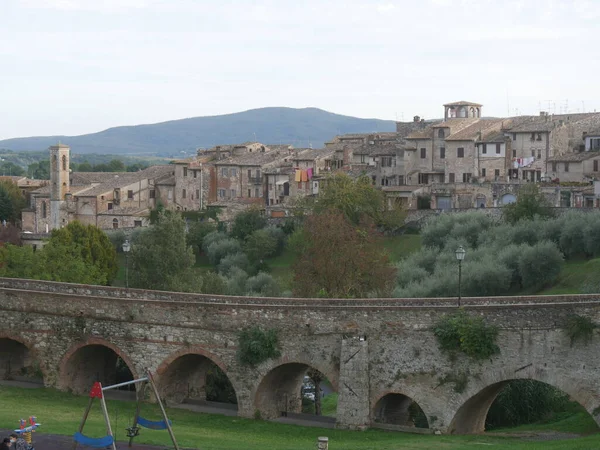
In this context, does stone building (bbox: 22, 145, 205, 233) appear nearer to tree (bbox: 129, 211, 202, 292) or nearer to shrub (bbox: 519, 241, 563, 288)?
tree (bbox: 129, 211, 202, 292)

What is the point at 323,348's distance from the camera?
119 feet

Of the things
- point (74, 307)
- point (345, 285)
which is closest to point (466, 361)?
point (74, 307)

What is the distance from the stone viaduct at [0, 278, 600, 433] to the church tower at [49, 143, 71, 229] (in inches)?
2535

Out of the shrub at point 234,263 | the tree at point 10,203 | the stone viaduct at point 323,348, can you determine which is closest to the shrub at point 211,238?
the shrub at point 234,263

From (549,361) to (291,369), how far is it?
8651 millimetres

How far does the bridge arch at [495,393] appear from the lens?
108 ft

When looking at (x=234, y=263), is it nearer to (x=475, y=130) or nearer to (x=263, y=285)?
(x=263, y=285)

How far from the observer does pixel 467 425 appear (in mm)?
35625

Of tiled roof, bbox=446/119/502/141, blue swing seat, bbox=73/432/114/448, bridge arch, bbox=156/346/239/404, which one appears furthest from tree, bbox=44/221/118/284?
blue swing seat, bbox=73/432/114/448

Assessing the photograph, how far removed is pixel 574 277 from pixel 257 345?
98.5 ft

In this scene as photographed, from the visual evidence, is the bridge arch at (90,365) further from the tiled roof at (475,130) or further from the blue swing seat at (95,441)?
the tiled roof at (475,130)

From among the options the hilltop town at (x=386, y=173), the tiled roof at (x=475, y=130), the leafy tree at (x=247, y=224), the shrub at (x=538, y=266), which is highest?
the tiled roof at (x=475, y=130)

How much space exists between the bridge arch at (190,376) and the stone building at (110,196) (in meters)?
61.6

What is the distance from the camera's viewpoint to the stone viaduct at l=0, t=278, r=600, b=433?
3350cm
